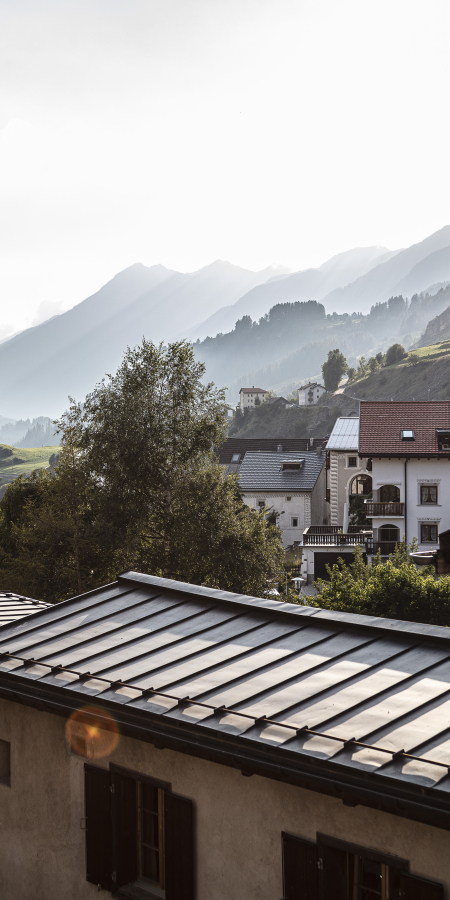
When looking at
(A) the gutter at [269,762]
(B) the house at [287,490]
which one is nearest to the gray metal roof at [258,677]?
(A) the gutter at [269,762]

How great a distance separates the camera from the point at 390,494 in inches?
1858

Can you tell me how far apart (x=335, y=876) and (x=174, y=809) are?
2007 millimetres

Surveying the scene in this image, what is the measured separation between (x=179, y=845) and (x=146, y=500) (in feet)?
78.9

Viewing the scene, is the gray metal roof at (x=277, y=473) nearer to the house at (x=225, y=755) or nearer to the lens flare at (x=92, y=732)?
the house at (x=225, y=755)

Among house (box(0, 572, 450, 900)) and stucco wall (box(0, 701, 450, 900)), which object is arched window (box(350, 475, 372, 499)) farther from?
stucco wall (box(0, 701, 450, 900))

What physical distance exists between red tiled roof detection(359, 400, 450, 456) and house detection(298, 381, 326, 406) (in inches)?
5500

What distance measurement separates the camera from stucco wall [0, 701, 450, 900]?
6766 millimetres

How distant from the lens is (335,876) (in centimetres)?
701

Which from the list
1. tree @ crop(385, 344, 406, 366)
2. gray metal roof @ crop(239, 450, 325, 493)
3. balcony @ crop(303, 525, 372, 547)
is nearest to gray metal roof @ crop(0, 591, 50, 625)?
balcony @ crop(303, 525, 372, 547)

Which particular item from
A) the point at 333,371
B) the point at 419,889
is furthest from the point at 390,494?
the point at 333,371

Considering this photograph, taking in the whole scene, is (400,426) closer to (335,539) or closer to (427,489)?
(427,489)

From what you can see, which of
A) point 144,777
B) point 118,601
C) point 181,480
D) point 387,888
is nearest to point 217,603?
point 118,601

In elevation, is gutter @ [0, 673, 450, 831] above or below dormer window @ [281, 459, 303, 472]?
below

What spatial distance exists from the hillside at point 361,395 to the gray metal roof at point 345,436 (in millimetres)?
93747
